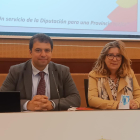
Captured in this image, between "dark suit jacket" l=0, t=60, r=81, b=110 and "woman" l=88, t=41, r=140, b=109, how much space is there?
19 cm

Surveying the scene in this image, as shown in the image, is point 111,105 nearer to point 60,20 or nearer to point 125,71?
point 125,71

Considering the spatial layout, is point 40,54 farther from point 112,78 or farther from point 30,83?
point 112,78

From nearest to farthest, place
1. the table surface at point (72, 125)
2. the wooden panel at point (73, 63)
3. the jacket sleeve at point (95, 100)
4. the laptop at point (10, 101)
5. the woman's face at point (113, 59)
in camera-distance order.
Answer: the table surface at point (72, 125)
the laptop at point (10, 101)
the jacket sleeve at point (95, 100)
the woman's face at point (113, 59)
the wooden panel at point (73, 63)

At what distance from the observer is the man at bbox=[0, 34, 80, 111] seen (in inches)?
68.4

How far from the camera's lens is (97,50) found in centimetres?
266

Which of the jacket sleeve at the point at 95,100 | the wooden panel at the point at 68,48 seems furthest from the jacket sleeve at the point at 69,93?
the wooden panel at the point at 68,48

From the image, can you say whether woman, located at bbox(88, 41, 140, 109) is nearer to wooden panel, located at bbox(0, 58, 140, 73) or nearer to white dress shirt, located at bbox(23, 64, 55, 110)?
white dress shirt, located at bbox(23, 64, 55, 110)

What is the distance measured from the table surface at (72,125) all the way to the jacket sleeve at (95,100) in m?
0.76

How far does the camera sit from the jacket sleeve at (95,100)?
166 cm

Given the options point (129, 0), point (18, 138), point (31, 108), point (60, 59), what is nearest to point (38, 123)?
point (18, 138)

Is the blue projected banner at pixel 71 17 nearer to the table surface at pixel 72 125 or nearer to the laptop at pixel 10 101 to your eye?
the laptop at pixel 10 101

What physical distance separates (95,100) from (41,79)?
0.51 metres

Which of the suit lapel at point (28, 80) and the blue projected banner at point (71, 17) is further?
the blue projected banner at point (71, 17)

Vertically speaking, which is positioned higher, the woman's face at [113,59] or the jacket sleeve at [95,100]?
the woman's face at [113,59]
